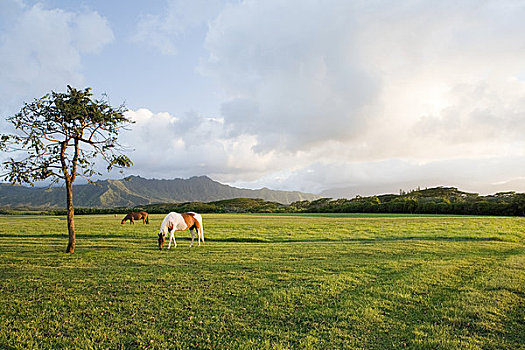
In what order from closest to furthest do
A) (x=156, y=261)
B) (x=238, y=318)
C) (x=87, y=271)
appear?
(x=238, y=318), (x=87, y=271), (x=156, y=261)

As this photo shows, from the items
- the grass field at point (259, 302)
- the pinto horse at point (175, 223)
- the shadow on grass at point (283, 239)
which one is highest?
the pinto horse at point (175, 223)

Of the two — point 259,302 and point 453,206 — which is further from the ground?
point 259,302

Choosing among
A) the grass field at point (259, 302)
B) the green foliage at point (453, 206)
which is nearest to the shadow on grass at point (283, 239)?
the grass field at point (259, 302)

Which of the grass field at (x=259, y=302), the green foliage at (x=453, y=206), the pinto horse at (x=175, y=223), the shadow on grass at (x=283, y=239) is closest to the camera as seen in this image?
the grass field at (x=259, y=302)

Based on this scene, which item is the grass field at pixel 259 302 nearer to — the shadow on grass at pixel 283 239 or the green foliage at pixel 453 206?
the shadow on grass at pixel 283 239

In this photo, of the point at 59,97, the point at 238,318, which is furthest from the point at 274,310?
the point at 59,97

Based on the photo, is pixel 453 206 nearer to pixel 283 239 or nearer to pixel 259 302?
pixel 283 239

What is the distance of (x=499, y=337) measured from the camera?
6270 mm

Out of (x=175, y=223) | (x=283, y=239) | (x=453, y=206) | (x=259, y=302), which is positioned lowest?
(x=283, y=239)

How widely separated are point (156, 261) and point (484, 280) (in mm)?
13184

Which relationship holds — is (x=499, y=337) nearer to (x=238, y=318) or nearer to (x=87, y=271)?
(x=238, y=318)

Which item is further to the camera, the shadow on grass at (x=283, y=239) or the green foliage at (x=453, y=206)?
the green foliage at (x=453, y=206)

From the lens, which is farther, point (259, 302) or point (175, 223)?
point (175, 223)

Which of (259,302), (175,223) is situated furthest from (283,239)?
(259,302)
